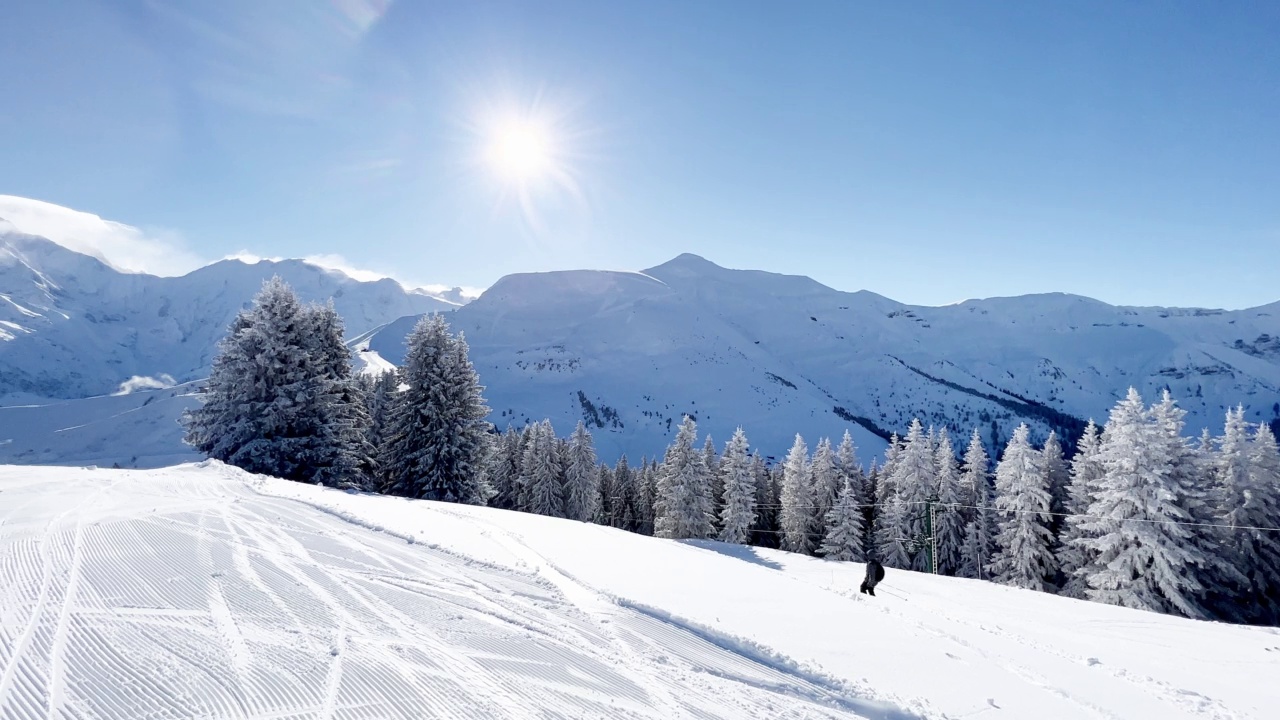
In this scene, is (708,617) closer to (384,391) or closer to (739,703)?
(739,703)

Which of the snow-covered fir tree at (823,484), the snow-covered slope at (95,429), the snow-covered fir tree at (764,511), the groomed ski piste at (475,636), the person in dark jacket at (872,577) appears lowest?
the snow-covered slope at (95,429)

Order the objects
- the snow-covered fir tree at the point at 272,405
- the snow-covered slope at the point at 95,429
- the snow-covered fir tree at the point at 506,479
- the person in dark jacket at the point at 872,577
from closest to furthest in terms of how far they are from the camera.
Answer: the person in dark jacket at the point at 872,577
the snow-covered fir tree at the point at 272,405
the snow-covered fir tree at the point at 506,479
the snow-covered slope at the point at 95,429

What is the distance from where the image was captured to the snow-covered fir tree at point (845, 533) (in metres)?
40.4

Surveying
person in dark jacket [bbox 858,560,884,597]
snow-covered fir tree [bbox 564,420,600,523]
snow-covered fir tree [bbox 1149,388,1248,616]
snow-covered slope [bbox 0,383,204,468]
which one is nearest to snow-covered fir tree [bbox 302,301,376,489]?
person in dark jacket [bbox 858,560,884,597]

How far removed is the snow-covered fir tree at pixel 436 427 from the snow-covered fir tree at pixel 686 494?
1731 centimetres

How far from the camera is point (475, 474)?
28.3m

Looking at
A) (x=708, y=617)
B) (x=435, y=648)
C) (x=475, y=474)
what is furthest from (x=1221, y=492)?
(x=435, y=648)

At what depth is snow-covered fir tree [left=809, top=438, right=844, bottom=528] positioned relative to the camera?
46.8 meters

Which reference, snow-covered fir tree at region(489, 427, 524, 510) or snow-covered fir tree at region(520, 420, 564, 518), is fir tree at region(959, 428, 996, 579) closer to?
snow-covered fir tree at region(520, 420, 564, 518)

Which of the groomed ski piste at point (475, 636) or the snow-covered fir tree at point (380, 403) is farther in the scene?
the snow-covered fir tree at point (380, 403)

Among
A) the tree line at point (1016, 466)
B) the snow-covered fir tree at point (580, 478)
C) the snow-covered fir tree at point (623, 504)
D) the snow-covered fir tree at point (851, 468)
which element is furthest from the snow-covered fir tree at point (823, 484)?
the snow-covered fir tree at point (623, 504)

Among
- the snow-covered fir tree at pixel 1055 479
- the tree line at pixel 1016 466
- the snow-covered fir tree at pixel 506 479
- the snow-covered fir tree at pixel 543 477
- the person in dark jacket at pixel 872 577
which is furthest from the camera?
the snow-covered fir tree at pixel 506 479

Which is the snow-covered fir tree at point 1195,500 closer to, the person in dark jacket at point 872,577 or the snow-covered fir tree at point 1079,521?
the snow-covered fir tree at point 1079,521

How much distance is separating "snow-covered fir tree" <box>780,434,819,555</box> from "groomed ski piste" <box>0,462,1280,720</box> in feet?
113
